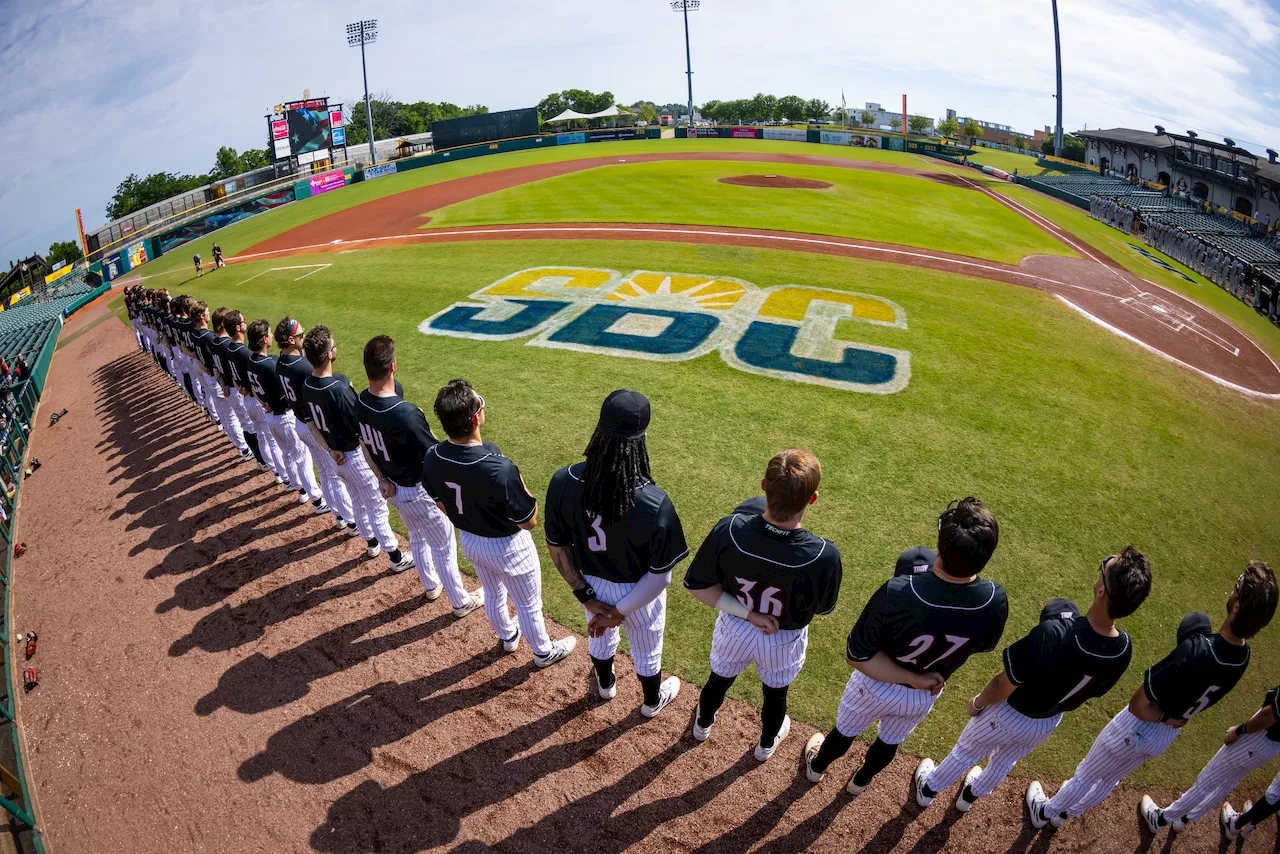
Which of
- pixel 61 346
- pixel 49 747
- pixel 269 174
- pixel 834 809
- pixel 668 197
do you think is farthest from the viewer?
pixel 269 174

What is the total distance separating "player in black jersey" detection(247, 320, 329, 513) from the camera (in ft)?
25.1

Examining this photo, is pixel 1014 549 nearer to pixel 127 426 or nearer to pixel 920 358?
pixel 920 358

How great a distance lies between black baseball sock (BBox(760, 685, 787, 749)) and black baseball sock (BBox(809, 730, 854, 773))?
34cm

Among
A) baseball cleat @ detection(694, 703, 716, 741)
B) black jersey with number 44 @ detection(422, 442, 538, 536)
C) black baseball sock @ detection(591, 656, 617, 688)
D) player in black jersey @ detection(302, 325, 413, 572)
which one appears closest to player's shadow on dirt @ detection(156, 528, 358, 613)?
player in black jersey @ detection(302, 325, 413, 572)

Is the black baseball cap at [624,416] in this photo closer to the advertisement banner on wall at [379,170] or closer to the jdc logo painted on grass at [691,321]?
the jdc logo painted on grass at [691,321]

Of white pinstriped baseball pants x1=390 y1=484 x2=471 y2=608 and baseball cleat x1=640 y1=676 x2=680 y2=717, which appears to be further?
white pinstriped baseball pants x1=390 y1=484 x2=471 y2=608

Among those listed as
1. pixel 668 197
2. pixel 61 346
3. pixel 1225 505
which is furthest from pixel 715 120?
pixel 1225 505

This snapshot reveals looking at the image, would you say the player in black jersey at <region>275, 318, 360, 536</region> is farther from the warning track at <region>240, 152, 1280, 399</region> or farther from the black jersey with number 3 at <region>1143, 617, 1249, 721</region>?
the warning track at <region>240, 152, 1280, 399</region>

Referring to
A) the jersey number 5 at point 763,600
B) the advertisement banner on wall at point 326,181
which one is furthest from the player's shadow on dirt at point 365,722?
the advertisement banner on wall at point 326,181

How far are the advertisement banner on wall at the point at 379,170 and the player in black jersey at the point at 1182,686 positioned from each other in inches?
2049

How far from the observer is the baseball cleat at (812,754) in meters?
4.92

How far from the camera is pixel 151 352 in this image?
16.4 meters

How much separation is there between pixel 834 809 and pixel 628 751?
1625mm

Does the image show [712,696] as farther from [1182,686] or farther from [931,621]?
[1182,686]
